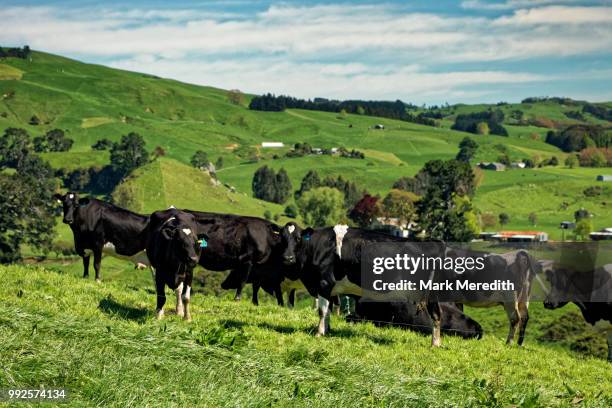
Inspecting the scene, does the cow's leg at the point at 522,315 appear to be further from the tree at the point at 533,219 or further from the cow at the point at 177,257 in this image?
the tree at the point at 533,219

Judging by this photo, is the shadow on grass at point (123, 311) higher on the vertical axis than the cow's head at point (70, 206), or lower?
lower

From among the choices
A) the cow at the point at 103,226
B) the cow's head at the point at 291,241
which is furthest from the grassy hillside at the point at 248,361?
the cow at the point at 103,226

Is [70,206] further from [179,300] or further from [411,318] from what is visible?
[411,318]

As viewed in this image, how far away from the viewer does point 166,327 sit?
17094 mm

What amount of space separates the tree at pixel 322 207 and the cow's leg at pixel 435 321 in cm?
14313

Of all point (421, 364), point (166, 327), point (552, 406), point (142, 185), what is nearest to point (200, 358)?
point (166, 327)

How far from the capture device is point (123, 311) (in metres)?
20.1

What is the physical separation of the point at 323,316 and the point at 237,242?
6.81 m

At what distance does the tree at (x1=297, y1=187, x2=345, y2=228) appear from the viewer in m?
166

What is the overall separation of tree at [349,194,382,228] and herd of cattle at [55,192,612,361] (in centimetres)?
13829

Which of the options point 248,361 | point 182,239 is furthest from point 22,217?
point 248,361

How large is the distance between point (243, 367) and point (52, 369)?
3568mm

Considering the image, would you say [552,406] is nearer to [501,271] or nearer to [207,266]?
[501,271]

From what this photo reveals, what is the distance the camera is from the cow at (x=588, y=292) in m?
22.1
